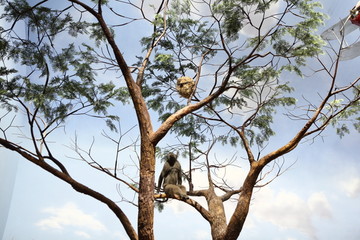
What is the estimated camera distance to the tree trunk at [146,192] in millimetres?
3217

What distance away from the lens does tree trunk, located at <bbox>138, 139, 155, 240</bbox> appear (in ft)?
10.6

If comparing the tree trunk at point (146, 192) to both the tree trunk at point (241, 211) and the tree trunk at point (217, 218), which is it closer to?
the tree trunk at point (241, 211)

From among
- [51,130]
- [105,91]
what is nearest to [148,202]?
[51,130]

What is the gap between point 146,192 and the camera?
3307mm

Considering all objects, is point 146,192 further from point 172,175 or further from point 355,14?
point 355,14

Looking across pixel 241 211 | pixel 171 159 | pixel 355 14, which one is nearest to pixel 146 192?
pixel 241 211

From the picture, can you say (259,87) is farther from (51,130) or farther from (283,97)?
(51,130)

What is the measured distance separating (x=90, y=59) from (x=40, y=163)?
2.09 metres

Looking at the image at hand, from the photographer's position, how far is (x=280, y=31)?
509 cm

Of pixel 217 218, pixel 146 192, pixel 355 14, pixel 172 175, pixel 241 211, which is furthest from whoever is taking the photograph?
pixel 355 14

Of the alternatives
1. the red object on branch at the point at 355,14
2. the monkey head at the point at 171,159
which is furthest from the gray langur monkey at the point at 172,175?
the red object on branch at the point at 355,14

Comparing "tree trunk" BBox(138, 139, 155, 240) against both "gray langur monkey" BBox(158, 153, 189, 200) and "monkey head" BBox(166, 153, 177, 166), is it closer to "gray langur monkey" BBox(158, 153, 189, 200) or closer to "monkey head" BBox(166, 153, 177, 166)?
"gray langur monkey" BBox(158, 153, 189, 200)

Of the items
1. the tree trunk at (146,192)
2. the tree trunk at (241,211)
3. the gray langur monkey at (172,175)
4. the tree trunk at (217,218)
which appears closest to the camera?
the tree trunk at (146,192)

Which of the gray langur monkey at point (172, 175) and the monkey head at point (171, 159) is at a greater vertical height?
the monkey head at point (171, 159)
